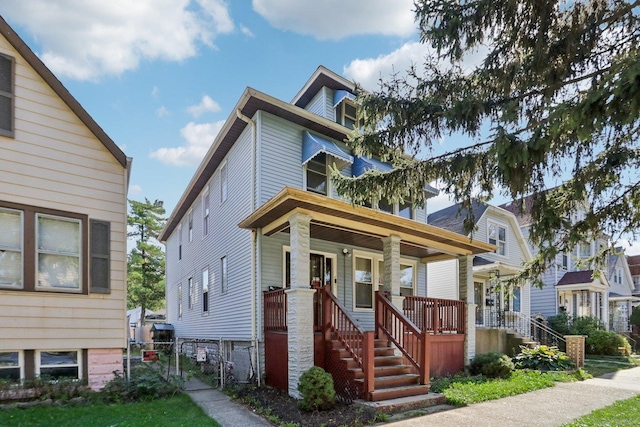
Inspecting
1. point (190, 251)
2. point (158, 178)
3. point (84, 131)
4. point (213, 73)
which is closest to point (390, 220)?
point (84, 131)

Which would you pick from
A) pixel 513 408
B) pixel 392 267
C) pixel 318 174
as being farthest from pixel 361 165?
pixel 513 408

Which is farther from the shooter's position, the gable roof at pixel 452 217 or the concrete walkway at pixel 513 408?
the gable roof at pixel 452 217

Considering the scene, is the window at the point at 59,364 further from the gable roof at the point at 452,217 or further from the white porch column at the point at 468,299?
the gable roof at the point at 452,217

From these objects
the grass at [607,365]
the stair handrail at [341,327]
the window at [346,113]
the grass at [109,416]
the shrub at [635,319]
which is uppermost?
the window at [346,113]

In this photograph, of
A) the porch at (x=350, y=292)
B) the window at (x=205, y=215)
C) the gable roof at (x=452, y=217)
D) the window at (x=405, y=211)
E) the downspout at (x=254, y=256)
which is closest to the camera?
the porch at (x=350, y=292)

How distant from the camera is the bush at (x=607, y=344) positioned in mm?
17672

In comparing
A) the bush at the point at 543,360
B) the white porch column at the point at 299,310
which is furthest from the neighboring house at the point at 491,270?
the white porch column at the point at 299,310

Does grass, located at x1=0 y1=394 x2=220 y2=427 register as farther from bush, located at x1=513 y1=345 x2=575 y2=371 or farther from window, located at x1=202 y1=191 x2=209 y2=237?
bush, located at x1=513 y1=345 x2=575 y2=371

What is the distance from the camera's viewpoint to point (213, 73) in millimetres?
13281

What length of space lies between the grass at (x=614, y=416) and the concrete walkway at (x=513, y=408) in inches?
7.3

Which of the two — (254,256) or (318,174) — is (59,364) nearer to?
(254,256)

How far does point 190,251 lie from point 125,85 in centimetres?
705

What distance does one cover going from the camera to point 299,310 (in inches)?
311

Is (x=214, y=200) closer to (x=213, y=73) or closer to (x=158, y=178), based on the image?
(x=213, y=73)
